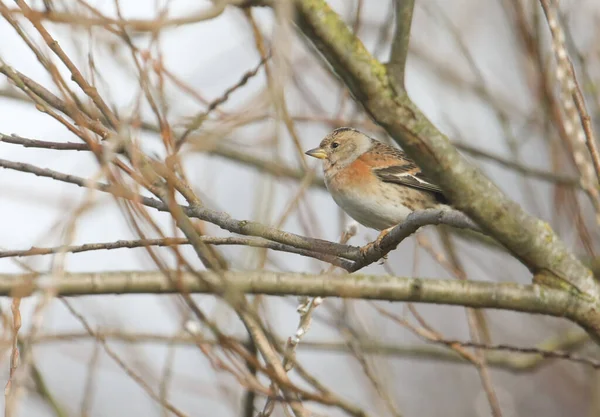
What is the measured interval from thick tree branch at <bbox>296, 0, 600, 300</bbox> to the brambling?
5.80 ft

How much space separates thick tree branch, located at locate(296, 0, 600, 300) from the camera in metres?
2.59

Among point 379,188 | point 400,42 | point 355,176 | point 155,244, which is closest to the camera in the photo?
point 400,42

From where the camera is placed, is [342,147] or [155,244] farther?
[342,147]

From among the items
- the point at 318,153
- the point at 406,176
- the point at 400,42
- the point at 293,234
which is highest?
the point at 318,153

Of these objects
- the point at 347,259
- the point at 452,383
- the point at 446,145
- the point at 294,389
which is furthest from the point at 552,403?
the point at 294,389

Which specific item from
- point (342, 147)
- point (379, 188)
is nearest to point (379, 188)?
point (379, 188)

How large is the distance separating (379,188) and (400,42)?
2791 millimetres

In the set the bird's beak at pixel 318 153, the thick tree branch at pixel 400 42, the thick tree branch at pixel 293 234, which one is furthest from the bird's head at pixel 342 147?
the thick tree branch at pixel 400 42

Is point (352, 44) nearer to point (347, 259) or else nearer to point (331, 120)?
point (347, 259)

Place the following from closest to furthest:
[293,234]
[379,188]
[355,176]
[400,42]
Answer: [400,42] → [293,234] → [379,188] → [355,176]

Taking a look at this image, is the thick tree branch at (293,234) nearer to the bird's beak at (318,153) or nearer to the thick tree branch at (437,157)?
the thick tree branch at (437,157)

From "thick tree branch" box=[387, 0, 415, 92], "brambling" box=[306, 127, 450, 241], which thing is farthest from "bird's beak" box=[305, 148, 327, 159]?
"thick tree branch" box=[387, 0, 415, 92]

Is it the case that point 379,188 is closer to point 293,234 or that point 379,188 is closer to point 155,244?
point 293,234

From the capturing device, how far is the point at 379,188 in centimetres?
547
